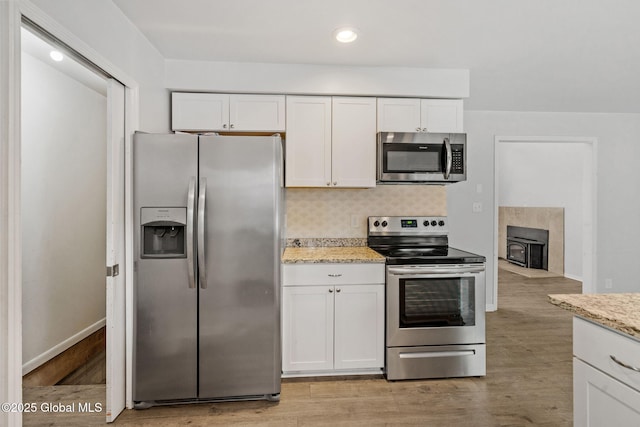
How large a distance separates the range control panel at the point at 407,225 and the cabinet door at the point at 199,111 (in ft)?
5.17

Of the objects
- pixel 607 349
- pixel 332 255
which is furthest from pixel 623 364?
pixel 332 255

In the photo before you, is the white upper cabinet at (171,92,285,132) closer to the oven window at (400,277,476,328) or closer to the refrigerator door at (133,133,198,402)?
the refrigerator door at (133,133,198,402)

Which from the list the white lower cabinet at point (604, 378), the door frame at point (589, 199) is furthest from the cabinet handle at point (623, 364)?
the door frame at point (589, 199)

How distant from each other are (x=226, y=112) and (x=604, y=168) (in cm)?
452

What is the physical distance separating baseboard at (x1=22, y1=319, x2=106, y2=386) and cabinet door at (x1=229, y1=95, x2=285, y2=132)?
7.35ft

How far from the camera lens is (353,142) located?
9.27 feet

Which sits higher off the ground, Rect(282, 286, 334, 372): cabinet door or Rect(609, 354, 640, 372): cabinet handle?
Rect(609, 354, 640, 372): cabinet handle

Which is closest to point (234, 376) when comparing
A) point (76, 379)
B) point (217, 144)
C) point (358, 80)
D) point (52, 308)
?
point (76, 379)

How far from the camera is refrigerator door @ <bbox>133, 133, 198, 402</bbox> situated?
82.5 inches

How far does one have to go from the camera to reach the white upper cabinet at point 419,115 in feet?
9.38

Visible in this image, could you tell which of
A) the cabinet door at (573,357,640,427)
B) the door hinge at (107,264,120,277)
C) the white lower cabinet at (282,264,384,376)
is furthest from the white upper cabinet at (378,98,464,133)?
the door hinge at (107,264,120,277)

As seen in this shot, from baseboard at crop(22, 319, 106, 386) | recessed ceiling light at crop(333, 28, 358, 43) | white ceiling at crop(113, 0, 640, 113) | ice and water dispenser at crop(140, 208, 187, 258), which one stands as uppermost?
white ceiling at crop(113, 0, 640, 113)

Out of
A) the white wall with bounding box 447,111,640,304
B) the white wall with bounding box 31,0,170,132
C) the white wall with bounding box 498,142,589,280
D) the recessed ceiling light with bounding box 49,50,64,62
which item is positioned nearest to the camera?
the white wall with bounding box 31,0,170,132

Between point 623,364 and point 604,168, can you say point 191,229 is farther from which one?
point 604,168
